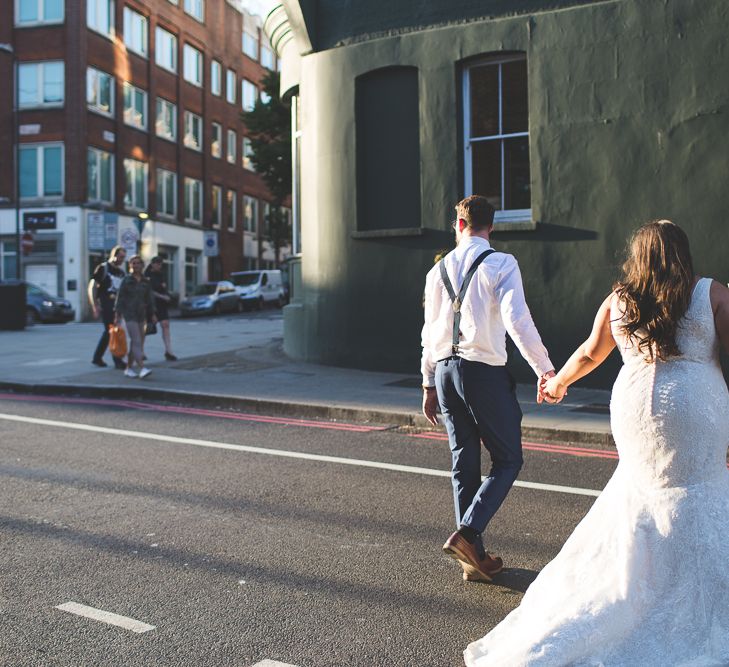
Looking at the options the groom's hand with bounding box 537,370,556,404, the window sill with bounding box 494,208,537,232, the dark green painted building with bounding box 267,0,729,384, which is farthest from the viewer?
the window sill with bounding box 494,208,537,232

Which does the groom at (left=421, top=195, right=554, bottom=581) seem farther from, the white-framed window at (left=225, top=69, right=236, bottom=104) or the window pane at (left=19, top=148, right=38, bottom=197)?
the white-framed window at (left=225, top=69, right=236, bottom=104)

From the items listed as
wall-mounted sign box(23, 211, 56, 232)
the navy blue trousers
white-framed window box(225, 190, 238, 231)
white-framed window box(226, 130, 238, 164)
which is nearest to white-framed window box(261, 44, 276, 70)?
white-framed window box(226, 130, 238, 164)

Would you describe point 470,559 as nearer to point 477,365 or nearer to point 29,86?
point 477,365

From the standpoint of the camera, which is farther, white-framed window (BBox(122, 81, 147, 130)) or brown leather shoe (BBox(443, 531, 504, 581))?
white-framed window (BBox(122, 81, 147, 130))

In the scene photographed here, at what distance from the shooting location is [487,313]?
460 centimetres

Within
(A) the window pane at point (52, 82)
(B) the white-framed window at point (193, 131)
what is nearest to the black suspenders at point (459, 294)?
(A) the window pane at point (52, 82)

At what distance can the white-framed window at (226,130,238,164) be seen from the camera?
51188 mm

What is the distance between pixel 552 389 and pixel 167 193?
138 feet

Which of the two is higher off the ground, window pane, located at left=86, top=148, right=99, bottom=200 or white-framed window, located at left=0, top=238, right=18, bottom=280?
window pane, located at left=86, top=148, right=99, bottom=200

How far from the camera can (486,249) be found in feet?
15.3

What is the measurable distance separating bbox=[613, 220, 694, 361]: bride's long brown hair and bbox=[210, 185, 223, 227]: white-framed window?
4639 cm

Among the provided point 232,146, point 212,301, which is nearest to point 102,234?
point 212,301

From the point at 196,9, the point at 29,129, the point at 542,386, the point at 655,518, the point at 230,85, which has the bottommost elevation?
the point at 655,518

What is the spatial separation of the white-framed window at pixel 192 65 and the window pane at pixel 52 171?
10726 mm
